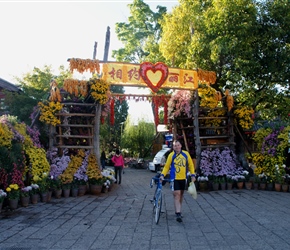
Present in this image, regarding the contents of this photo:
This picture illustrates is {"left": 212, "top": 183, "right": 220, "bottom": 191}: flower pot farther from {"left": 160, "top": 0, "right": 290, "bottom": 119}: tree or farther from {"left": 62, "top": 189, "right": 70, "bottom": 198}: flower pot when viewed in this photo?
{"left": 62, "top": 189, "right": 70, "bottom": 198}: flower pot

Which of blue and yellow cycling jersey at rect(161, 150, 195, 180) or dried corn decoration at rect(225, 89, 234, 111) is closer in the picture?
blue and yellow cycling jersey at rect(161, 150, 195, 180)

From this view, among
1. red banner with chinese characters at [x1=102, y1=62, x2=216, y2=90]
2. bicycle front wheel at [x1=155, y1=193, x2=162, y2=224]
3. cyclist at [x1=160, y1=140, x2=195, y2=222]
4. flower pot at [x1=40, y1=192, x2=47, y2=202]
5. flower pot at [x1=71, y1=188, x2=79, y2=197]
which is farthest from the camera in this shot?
red banner with chinese characters at [x1=102, y1=62, x2=216, y2=90]

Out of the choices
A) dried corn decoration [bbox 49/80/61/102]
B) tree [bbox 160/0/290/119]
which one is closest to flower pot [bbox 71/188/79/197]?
dried corn decoration [bbox 49/80/61/102]

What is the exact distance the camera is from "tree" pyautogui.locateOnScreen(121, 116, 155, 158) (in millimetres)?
29141

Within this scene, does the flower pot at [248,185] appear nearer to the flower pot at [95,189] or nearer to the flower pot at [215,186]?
the flower pot at [215,186]

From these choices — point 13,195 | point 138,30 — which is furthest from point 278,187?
point 138,30

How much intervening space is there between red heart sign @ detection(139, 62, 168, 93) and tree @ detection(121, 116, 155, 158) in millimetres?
17403

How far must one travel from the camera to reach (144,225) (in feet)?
20.9

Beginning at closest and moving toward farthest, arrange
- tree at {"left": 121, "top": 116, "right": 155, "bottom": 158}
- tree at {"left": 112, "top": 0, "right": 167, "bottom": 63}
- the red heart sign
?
the red heart sign
tree at {"left": 112, "top": 0, "right": 167, "bottom": 63}
tree at {"left": 121, "top": 116, "right": 155, "bottom": 158}

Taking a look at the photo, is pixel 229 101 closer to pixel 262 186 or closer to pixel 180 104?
pixel 180 104

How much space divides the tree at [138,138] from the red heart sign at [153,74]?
1740cm

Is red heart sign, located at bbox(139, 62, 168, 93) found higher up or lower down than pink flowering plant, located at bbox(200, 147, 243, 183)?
Answer: higher up

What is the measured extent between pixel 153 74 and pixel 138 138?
17.7 m

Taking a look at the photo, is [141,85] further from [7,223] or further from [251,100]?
[7,223]
